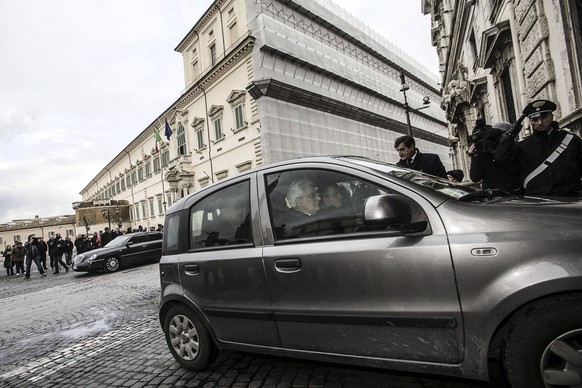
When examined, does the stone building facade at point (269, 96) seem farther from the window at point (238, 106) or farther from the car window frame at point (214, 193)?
the car window frame at point (214, 193)

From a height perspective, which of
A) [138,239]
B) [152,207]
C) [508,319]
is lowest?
[508,319]

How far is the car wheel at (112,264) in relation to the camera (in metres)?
13.1

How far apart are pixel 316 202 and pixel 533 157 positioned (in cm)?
262

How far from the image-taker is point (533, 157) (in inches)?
141

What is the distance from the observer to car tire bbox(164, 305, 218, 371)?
3.04 metres

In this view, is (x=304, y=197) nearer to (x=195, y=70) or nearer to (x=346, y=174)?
(x=346, y=174)

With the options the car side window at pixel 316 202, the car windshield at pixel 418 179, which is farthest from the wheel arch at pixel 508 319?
the car side window at pixel 316 202

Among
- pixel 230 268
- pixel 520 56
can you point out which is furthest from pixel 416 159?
pixel 520 56

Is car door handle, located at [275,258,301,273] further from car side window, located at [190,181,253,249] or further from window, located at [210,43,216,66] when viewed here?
window, located at [210,43,216,66]

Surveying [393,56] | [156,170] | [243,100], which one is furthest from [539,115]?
[393,56]

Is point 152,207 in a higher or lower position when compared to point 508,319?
higher

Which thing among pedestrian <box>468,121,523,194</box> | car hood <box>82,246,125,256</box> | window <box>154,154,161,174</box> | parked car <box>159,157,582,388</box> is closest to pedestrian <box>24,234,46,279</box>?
car hood <box>82,246,125,256</box>

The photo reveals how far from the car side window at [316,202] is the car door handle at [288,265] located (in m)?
0.18

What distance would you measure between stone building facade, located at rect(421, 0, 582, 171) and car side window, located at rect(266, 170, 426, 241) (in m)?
5.31
